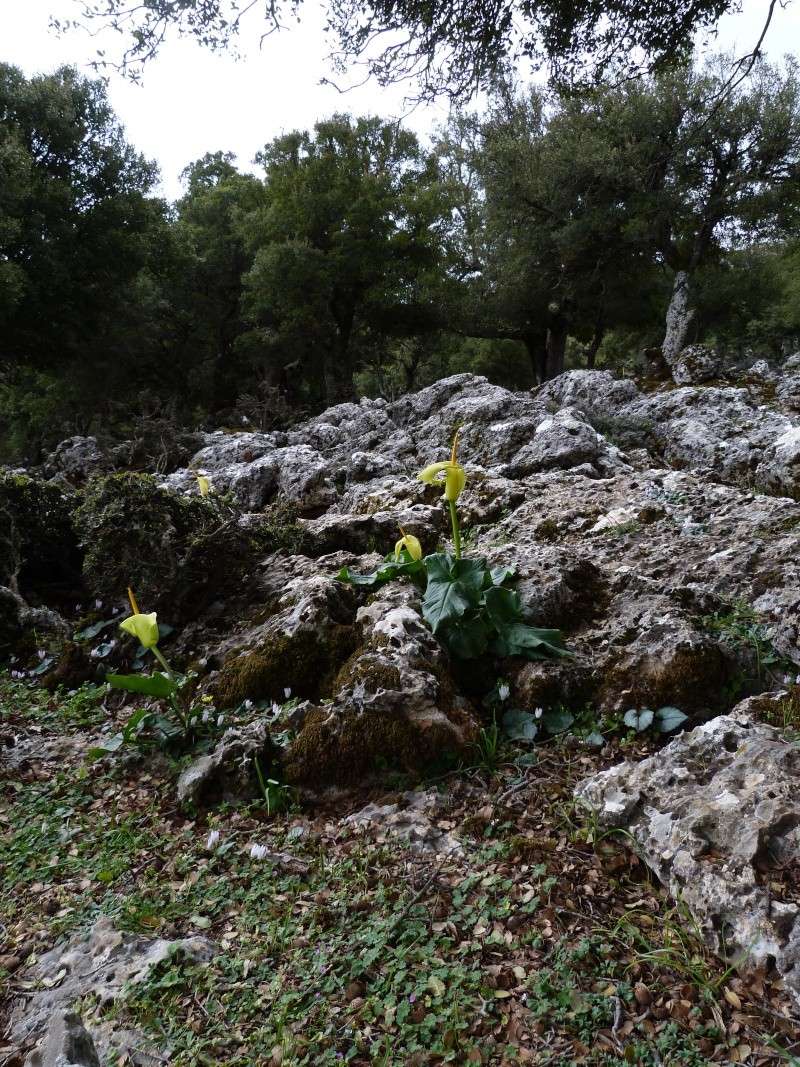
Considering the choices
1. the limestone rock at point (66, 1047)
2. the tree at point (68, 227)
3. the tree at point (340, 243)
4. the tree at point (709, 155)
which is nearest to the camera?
the limestone rock at point (66, 1047)

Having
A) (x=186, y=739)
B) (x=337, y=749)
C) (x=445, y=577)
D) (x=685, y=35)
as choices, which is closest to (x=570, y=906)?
(x=337, y=749)

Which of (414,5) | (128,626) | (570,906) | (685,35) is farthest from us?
(685,35)

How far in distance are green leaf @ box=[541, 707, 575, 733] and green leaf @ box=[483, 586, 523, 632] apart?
1.80 feet

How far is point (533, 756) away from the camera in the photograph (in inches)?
111

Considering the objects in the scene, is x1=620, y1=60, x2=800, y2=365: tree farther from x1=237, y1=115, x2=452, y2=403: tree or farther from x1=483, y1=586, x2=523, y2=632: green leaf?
x1=483, y1=586, x2=523, y2=632: green leaf

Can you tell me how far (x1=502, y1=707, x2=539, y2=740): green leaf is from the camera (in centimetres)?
292

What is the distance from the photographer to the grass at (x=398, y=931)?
5.38 ft

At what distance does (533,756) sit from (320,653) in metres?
1.32

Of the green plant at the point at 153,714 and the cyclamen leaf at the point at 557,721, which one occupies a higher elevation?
the green plant at the point at 153,714

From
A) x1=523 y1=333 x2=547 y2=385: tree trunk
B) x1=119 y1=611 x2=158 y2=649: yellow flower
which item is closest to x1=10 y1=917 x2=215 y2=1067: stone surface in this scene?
x1=119 y1=611 x2=158 y2=649: yellow flower

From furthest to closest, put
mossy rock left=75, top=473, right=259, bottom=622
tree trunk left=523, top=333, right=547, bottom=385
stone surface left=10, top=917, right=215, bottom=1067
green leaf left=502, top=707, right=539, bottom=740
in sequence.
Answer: tree trunk left=523, top=333, right=547, bottom=385
mossy rock left=75, top=473, right=259, bottom=622
green leaf left=502, top=707, right=539, bottom=740
stone surface left=10, top=917, right=215, bottom=1067

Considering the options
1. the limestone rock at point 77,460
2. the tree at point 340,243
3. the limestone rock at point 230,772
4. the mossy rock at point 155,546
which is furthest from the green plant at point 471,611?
the tree at point 340,243

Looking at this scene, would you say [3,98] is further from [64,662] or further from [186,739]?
→ [186,739]

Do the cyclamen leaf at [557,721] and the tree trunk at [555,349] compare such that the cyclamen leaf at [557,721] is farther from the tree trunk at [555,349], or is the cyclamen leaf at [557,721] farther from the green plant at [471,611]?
the tree trunk at [555,349]
